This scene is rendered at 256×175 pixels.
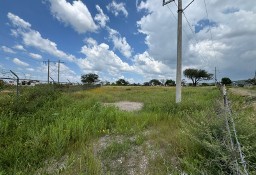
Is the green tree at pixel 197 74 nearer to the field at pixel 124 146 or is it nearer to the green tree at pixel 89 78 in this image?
the green tree at pixel 89 78

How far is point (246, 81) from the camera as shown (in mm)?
88500

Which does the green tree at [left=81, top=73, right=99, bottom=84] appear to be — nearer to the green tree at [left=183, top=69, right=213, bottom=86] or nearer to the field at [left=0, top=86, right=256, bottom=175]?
the green tree at [left=183, top=69, right=213, bottom=86]

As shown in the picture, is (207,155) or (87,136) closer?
(207,155)

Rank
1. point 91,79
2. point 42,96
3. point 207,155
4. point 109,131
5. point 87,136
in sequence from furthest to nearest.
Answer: point 91,79
point 42,96
point 109,131
point 87,136
point 207,155

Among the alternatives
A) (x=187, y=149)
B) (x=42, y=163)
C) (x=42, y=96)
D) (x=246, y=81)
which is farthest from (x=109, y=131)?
(x=246, y=81)

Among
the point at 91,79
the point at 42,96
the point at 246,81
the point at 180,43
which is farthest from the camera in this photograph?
the point at 91,79

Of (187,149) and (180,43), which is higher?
(180,43)

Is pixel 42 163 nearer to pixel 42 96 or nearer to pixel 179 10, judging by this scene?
pixel 42 96

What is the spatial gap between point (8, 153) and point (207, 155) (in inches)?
173

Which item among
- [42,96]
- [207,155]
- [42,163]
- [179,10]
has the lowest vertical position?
[42,163]

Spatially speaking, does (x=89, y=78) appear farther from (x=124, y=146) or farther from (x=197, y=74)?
(x=124, y=146)

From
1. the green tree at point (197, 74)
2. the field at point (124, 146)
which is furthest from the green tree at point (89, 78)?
the field at point (124, 146)

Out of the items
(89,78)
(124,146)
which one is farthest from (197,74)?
(124,146)

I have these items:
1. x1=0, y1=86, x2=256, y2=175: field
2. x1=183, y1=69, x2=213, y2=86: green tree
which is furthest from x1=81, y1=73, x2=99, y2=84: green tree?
x1=0, y1=86, x2=256, y2=175: field
